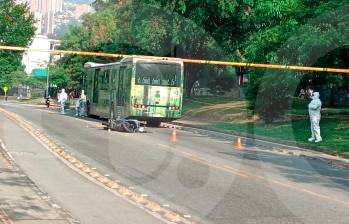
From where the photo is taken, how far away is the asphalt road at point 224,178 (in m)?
10.7

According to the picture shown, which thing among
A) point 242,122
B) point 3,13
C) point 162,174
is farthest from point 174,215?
A: point 3,13

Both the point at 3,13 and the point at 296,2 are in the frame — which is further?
the point at 3,13

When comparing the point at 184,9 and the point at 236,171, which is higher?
the point at 184,9

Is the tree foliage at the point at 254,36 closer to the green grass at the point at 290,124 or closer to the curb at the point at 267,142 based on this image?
the green grass at the point at 290,124

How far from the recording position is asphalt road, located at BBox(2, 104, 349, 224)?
1072 centimetres

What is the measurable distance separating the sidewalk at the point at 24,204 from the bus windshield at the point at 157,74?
766 inches

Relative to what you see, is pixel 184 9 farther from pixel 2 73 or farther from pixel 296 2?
pixel 2 73

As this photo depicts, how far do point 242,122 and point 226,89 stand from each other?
3598cm

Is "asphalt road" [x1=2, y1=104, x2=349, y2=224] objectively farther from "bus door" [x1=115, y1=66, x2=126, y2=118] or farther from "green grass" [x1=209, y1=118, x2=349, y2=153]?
"bus door" [x1=115, y1=66, x2=126, y2=118]

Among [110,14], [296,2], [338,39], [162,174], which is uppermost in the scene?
[110,14]

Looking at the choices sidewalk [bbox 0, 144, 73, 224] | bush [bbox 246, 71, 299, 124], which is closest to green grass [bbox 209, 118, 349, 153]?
bush [bbox 246, 71, 299, 124]

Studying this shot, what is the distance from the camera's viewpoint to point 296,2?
108ft

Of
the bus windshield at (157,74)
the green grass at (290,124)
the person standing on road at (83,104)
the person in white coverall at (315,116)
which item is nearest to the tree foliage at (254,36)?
the green grass at (290,124)

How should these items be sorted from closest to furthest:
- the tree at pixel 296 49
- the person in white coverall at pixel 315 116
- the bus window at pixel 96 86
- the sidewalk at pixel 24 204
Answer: the sidewalk at pixel 24 204, the person in white coverall at pixel 315 116, the tree at pixel 296 49, the bus window at pixel 96 86
